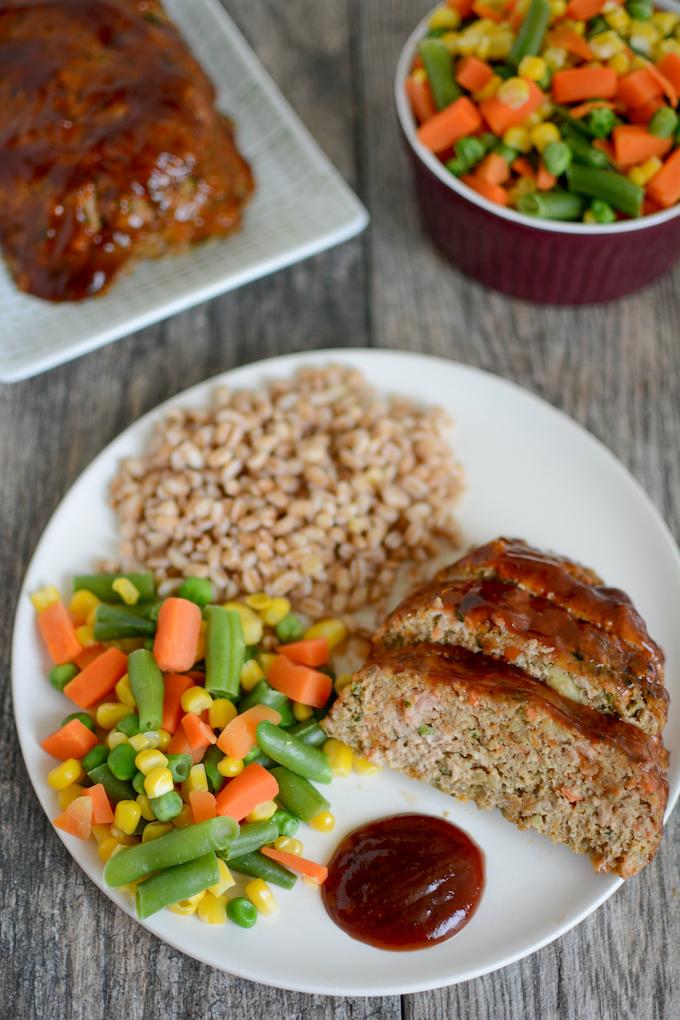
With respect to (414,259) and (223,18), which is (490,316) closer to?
(414,259)

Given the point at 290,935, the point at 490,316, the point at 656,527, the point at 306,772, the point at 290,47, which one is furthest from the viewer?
the point at 290,47

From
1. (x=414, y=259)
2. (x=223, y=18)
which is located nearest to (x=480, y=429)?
(x=414, y=259)

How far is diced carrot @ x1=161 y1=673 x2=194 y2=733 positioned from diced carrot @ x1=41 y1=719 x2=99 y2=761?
272 millimetres

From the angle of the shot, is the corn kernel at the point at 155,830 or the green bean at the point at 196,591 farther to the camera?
the green bean at the point at 196,591

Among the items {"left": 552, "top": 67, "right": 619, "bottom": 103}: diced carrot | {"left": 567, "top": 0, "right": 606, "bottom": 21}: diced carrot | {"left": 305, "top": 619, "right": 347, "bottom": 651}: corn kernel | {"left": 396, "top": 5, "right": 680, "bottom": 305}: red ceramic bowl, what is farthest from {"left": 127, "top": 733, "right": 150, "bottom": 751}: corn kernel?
{"left": 567, "top": 0, "right": 606, "bottom": 21}: diced carrot

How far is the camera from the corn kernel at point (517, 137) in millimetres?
4258

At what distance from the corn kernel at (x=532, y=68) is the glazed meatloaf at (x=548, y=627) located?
1990mm

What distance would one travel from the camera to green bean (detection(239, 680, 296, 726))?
358 cm

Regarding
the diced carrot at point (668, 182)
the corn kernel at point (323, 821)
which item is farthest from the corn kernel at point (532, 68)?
the corn kernel at point (323, 821)

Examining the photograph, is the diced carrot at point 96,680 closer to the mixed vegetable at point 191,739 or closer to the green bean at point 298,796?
the mixed vegetable at point 191,739

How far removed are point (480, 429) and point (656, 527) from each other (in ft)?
2.83

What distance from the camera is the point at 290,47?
604cm

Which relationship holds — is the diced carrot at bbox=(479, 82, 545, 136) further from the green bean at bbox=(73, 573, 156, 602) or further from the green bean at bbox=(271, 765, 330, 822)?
the green bean at bbox=(271, 765, 330, 822)

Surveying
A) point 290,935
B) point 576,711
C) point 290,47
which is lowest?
point 290,935
